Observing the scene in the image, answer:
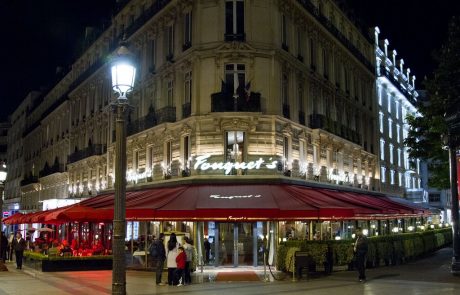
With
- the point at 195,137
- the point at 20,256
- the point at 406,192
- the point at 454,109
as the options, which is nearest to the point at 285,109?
the point at 195,137

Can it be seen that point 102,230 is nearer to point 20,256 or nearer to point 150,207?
point 20,256

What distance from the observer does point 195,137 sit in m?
25.5

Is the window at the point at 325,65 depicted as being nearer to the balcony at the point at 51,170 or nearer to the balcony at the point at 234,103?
the balcony at the point at 234,103

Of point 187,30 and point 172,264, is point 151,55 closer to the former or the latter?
point 187,30

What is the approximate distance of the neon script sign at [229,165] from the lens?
24.9 metres

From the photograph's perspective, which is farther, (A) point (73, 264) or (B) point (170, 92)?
(B) point (170, 92)

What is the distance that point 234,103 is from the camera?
25.2m

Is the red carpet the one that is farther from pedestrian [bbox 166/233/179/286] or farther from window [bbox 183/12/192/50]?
window [bbox 183/12/192/50]

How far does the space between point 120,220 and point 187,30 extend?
18.2 m

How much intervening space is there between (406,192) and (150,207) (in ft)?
106

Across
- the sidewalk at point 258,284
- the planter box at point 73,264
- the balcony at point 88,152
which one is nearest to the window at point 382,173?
the sidewalk at point 258,284

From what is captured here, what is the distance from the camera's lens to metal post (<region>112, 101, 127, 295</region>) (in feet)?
33.7

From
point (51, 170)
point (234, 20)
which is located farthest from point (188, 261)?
point (51, 170)

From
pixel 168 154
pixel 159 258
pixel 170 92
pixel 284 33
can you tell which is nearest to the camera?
pixel 159 258
